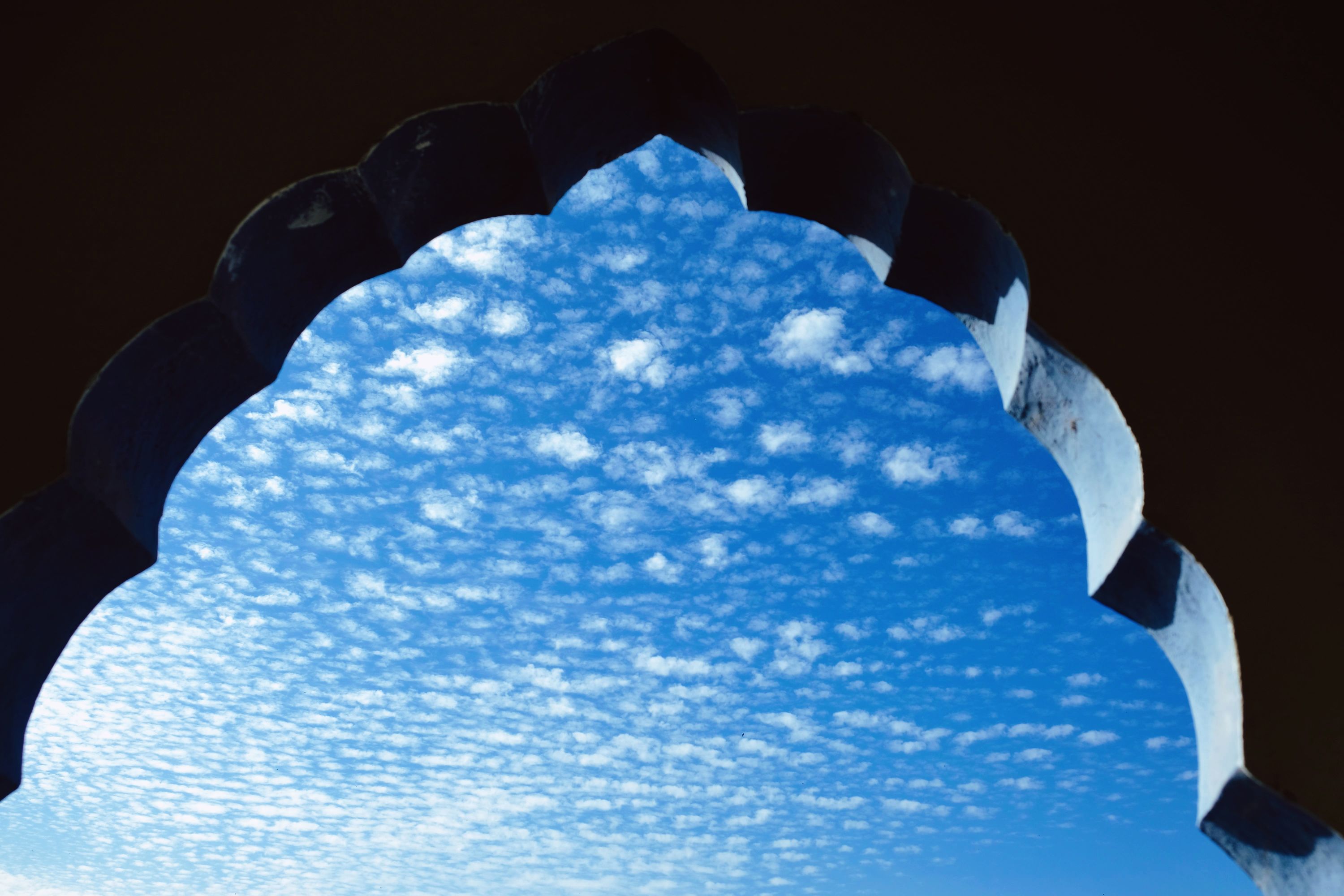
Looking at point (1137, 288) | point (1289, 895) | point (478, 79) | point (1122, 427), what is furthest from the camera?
point (478, 79)

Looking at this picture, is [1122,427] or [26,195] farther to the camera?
[26,195]

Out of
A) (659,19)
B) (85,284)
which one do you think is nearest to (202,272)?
(85,284)

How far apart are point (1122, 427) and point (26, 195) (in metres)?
2.06

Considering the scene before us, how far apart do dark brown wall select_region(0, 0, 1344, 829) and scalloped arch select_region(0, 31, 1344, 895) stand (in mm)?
42

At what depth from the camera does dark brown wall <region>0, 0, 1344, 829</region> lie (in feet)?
5.22

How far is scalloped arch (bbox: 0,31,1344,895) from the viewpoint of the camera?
1.55 meters

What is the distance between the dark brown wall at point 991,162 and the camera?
159 cm

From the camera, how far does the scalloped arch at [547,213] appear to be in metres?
1.55

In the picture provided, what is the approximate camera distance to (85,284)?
1705 millimetres

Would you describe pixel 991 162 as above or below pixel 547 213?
below

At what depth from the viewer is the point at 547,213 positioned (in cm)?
214

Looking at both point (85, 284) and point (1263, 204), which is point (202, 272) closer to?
point (85, 284)

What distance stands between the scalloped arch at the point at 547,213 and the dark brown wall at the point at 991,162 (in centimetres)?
4

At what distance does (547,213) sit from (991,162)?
0.96 m
